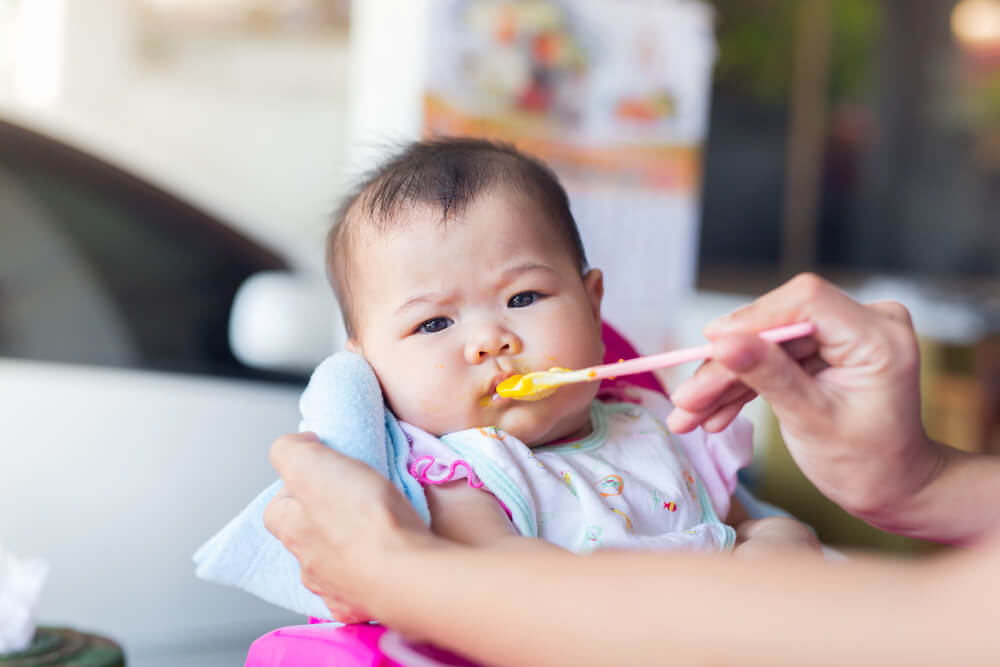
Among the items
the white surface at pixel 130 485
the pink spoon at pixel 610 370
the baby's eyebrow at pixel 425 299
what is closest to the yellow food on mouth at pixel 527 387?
the pink spoon at pixel 610 370

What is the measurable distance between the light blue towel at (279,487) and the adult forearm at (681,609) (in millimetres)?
214

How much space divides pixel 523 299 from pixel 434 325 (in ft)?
0.33

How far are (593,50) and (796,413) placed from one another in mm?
1748

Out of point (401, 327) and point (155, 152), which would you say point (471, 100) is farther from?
point (401, 327)

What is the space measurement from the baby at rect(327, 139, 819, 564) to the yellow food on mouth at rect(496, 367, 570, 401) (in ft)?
0.04

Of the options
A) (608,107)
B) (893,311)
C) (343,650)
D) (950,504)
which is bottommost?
(343,650)

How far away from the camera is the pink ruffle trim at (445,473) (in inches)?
35.1

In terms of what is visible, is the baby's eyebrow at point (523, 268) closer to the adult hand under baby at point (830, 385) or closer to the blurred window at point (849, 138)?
the adult hand under baby at point (830, 385)

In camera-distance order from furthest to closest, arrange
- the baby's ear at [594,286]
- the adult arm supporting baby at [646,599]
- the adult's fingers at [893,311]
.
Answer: the baby's ear at [594,286] → the adult's fingers at [893,311] → the adult arm supporting baby at [646,599]

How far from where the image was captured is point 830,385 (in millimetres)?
826

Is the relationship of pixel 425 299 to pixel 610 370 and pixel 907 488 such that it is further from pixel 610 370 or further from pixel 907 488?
pixel 907 488

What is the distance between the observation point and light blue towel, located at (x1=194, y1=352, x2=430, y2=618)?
2.93 feet

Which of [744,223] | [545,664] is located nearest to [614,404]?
[545,664]

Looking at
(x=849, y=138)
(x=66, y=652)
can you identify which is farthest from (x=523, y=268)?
(x=849, y=138)
